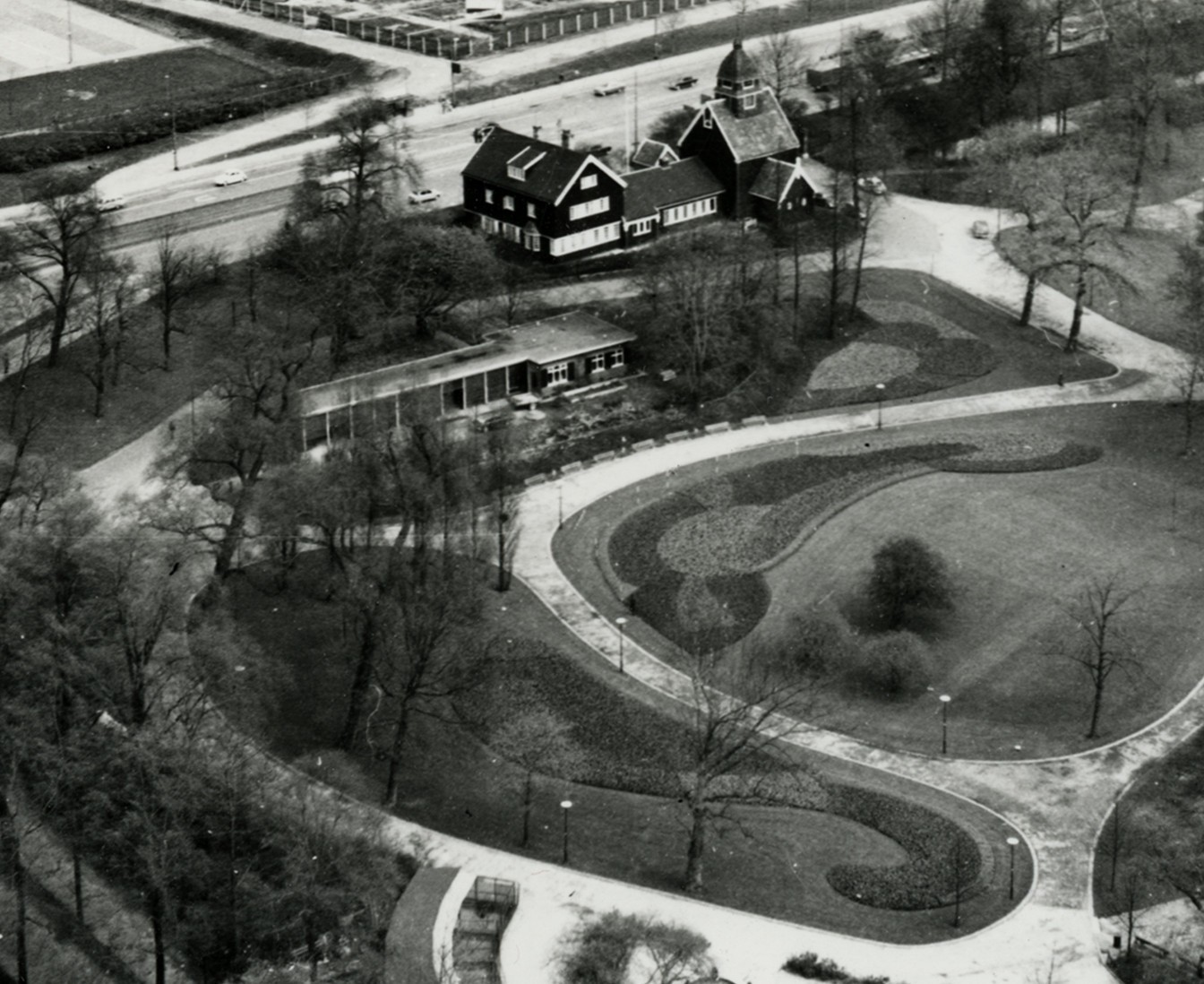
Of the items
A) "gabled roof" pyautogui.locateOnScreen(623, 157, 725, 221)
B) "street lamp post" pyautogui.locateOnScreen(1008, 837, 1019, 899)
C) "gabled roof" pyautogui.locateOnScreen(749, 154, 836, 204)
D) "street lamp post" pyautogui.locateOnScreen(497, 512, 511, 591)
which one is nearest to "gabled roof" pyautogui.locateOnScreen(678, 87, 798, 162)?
"gabled roof" pyautogui.locateOnScreen(749, 154, 836, 204)

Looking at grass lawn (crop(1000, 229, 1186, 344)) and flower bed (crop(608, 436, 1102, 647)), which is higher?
grass lawn (crop(1000, 229, 1186, 344))

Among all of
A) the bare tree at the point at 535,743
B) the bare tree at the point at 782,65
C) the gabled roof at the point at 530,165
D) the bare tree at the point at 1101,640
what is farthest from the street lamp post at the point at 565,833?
the bare tree at the point at 782,65

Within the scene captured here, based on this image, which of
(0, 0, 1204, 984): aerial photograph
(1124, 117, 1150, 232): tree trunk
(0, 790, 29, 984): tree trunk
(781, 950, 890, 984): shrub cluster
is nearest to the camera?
(0, 790, 29, 984): tree trunk

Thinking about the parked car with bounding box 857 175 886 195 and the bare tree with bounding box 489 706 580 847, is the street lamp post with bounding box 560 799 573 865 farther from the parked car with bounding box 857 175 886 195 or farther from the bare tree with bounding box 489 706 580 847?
the parked car with bounding box 857 175 886 195

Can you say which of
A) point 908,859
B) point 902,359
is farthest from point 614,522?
point 908,859

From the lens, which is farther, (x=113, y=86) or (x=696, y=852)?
(x=113, y=86)

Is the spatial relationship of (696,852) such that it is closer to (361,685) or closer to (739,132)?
(361,685)
